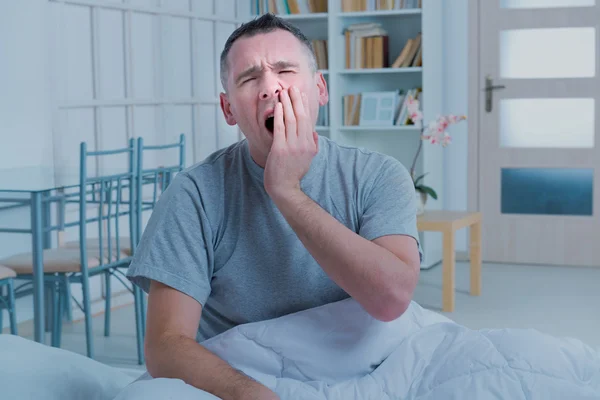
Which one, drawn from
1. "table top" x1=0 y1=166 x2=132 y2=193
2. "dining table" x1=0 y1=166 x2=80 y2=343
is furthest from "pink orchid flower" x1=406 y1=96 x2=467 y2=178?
"dining table" x1=0 y1=166 x2=80 y2=343

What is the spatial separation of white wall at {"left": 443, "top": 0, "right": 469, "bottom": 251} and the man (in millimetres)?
4265

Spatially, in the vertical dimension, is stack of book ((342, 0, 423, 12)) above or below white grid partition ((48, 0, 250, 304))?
above

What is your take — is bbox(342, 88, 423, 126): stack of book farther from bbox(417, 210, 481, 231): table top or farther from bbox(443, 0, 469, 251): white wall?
bbox(417, 210, 481, 231): table top

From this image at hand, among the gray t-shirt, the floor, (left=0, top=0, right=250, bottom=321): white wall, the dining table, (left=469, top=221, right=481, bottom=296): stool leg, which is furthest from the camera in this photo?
(left=469, top=221, right=481, bottom=296): stool leg

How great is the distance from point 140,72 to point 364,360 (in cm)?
371

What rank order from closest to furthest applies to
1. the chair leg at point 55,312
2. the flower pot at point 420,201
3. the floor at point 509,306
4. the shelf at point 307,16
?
1. the chair leg at point 55,312
2. the floor at point 509,306
3. the flower pot at point 420,201
4. the shelf at point 307,16

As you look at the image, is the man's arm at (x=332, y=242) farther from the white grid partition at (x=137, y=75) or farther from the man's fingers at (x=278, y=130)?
the white grid partition at (x=137, y=75)

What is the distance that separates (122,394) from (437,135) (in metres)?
3.57

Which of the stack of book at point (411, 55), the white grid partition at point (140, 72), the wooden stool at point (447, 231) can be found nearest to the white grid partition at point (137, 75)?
the white grid partition at point (140, 72)

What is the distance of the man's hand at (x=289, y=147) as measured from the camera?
4.40 ft

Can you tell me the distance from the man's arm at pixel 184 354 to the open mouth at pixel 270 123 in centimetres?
29

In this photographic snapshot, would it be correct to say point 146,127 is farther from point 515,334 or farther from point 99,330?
point 515,334

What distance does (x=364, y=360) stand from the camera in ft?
4.42

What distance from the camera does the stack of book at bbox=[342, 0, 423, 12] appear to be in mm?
5359
